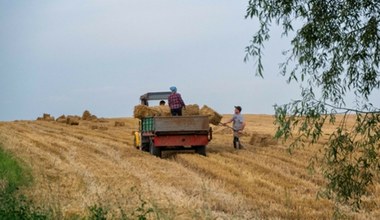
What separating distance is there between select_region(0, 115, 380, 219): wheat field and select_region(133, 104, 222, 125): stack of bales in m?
→ 1.16

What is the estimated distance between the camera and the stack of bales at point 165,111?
71.4 feet

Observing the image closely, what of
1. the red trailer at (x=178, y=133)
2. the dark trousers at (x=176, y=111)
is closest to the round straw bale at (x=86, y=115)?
the dark trousers at (x=176, y=111)

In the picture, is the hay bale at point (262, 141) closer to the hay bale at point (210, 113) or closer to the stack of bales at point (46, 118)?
the hay bale at point (210, 113)

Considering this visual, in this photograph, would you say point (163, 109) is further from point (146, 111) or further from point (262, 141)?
point (262, 141)

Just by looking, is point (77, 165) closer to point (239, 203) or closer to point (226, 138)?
point (239, 203)

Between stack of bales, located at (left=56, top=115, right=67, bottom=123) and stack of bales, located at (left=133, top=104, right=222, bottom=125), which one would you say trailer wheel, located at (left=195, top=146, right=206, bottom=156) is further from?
stack of bales, located at (left=56, top=115, right=67, bottom=123)

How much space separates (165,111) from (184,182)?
8.03 meters

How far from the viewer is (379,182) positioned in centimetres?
1309

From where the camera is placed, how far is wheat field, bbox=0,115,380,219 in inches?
416

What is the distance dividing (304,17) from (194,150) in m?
12.0

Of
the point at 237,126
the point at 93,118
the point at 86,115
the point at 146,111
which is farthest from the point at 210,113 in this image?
the point at 86,115

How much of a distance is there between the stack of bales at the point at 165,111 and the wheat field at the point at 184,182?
1155mm

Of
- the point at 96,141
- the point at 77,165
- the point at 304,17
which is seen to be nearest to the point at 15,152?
the point at 77,165

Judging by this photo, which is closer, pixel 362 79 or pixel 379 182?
pixel 362 79
